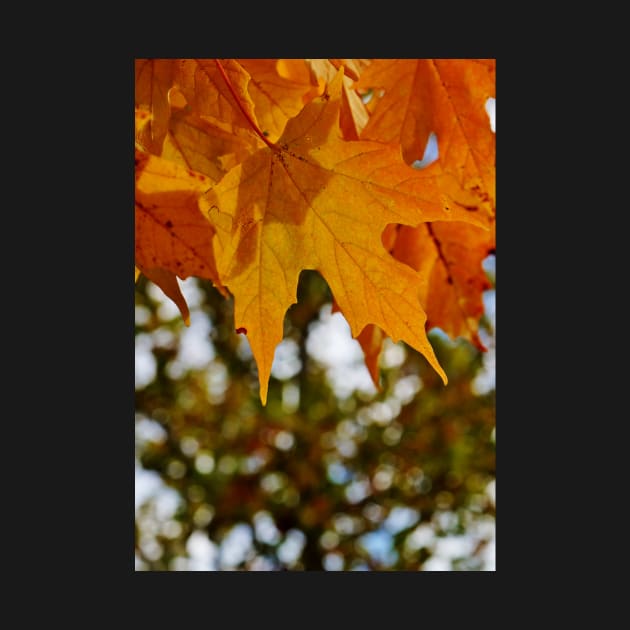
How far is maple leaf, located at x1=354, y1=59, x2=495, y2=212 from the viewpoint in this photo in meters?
1.41

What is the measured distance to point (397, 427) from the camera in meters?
5.77

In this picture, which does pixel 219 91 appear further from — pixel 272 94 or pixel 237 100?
pixel 272 94

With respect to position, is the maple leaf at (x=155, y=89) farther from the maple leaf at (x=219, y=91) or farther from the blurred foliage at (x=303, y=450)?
the blurred foliage at (x=303, y=450)

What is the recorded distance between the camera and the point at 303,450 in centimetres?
548

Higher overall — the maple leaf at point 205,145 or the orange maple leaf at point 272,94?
the orange maple leaf at point 272,94

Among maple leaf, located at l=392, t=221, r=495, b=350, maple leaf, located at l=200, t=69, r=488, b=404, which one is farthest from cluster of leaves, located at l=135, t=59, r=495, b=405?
maple leaf, located at l=392, t=221, r=495, b=350

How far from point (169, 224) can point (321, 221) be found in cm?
35

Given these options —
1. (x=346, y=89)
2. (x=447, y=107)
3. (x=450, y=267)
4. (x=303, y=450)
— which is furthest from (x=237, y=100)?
(x=303, y=450)

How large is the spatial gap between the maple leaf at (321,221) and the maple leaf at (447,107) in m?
0.23

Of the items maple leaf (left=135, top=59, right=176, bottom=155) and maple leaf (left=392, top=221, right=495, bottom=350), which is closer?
maple leaf (left=135, top=59, right=176, bottom=155)

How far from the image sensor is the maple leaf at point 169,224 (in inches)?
56.0

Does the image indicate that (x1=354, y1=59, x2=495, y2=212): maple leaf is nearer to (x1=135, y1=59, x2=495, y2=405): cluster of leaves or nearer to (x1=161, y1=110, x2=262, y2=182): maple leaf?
(x1=135, y1=59, x2=495, y2=405): cluster of leaves

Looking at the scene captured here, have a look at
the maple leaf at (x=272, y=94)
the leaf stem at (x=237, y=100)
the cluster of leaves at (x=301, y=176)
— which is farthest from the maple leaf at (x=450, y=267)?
the leaf stem at (x=237, y=100)

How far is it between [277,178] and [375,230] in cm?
18
